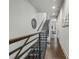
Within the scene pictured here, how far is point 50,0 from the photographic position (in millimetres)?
5570

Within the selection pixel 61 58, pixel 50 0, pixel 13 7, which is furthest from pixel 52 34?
pixel 13 7
